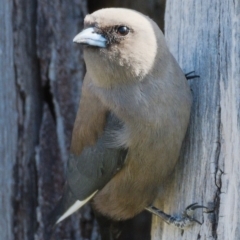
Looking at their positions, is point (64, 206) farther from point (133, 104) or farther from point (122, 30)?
point (122, 30)

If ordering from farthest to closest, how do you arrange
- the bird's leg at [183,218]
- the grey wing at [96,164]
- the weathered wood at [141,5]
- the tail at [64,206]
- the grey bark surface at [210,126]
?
the weathered wood at [141,5], the tail at [64,206], the grey wing at [96,164], the bird's leg at [183,218], the grey bark surface at [210,126]

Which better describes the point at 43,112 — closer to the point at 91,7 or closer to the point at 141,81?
the point at 91,7

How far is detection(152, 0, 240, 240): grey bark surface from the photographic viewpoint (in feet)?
10.5

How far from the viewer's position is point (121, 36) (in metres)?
3.58

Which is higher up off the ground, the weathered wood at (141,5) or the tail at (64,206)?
the weathered wood at (141,5)

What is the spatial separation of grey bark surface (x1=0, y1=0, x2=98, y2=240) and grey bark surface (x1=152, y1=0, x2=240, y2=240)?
47.6 inches

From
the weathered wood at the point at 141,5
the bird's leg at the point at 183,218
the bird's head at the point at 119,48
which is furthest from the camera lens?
the weathered wood at the point at 141,5

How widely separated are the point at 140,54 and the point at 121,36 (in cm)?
14

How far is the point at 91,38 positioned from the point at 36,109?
1.45 m

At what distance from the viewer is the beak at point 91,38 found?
3467mm

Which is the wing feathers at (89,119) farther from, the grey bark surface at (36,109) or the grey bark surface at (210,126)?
the grey bark surface at (36,109)

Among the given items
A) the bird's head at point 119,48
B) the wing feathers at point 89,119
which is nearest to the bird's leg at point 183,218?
the wing feathers at point 89,119

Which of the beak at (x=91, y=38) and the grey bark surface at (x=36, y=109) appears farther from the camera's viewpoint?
the grey bark surface at (x=36, y=109)

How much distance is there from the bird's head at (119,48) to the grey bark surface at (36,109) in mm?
1247
